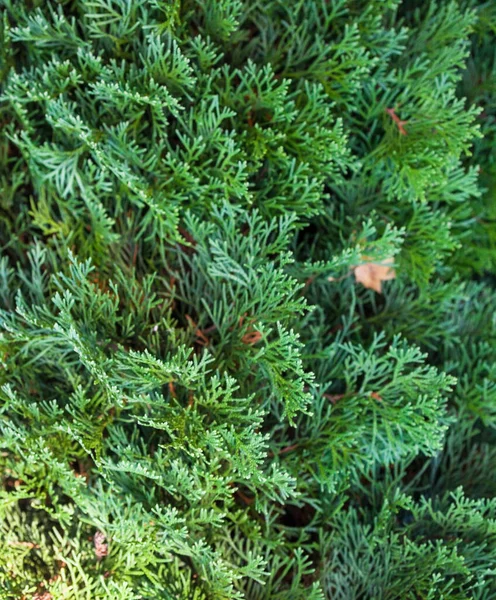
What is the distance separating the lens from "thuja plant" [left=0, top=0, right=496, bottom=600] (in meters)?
1.29

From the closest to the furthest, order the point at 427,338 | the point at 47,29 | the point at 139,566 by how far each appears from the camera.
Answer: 1. the point at 139,566
2. the point at 47,29
3. the point at 427,338

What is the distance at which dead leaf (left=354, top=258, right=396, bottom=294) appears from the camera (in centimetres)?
159

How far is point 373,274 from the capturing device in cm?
159

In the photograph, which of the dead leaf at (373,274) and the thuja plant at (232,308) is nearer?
the thuja plant at (232,308)

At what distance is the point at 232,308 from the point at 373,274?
386mm

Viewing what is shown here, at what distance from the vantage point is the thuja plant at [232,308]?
4.24 feet

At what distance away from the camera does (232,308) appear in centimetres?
141

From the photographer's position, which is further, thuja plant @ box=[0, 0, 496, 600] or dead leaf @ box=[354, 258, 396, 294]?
dead leaf @ box=[354, 258, 396, 294]

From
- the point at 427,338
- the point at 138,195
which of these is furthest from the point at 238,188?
the point at 427,338

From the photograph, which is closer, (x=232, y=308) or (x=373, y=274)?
(x=232, y=308)

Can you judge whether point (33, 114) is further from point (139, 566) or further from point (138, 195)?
point (139, 566)

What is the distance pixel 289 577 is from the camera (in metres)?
1.48

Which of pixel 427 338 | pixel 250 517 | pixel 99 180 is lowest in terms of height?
pixel 250 517

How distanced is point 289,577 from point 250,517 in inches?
7.2
